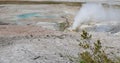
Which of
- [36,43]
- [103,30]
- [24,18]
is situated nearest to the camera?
[36,43]

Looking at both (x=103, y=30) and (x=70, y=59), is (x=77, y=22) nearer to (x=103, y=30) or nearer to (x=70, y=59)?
(x=103, y=30)

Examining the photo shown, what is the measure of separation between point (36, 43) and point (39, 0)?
12580 mm

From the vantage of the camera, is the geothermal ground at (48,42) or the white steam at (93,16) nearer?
the geothermal ground at (48,42)

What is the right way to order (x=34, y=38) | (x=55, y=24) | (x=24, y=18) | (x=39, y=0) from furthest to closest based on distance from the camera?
(x=39, y=0)
(x=24, y=18)
(x=55, y=24)
(x=34, y=38)

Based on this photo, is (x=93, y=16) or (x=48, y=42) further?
(x=93, y=16)

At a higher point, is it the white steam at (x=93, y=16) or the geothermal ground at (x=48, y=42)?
the geothermal ground at (x=48, y=42)

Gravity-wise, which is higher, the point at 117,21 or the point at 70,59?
the point at 70,59

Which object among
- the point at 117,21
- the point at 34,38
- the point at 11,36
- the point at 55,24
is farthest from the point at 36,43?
the point at 117,21

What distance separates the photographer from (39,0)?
19.8m

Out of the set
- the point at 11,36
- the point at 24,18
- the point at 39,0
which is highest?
the point at 11,36

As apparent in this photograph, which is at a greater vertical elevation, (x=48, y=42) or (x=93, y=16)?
(x=48, y=42)

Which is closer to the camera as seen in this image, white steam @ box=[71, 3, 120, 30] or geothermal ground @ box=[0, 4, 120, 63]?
geothermal ground @ box=[0, 4, 120, 63]

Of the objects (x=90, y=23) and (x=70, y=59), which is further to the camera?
(x=90, y=23)

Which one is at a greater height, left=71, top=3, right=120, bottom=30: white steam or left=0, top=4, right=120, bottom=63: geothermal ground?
left=0, top=4, right=120, bottom=63: geothermal ground
